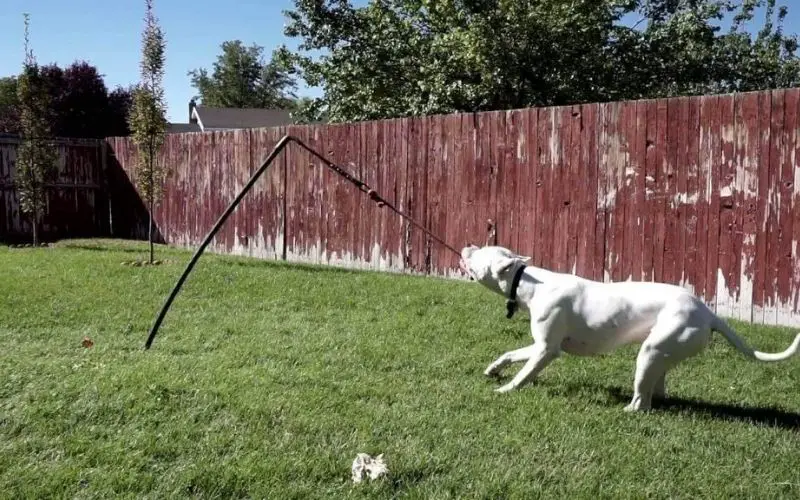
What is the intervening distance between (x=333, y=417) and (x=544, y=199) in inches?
215

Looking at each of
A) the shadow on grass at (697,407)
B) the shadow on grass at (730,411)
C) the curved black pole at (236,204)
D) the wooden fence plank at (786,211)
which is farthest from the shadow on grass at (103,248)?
the shadow on grass at (730,411)

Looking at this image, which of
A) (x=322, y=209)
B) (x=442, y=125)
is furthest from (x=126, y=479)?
(x=322, y=209)

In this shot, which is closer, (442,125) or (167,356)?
(167,356)

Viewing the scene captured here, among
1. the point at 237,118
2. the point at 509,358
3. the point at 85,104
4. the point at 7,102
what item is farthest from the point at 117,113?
the point at 509,358

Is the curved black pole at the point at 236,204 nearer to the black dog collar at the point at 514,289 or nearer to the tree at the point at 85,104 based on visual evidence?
the black dog collar at the point at 514,289

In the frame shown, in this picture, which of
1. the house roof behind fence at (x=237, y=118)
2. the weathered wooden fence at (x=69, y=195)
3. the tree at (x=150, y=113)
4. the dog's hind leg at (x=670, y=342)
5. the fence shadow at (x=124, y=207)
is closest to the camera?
the dog's hind leg at (x=670, y=342)

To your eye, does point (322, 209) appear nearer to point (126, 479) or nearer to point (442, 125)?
point (442, 125)

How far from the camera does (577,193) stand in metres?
9.02

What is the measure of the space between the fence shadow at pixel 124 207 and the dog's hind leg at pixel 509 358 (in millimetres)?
11552

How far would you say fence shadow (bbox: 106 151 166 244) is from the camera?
16.1m

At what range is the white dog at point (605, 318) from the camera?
4621 mm

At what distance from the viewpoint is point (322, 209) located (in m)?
12.0

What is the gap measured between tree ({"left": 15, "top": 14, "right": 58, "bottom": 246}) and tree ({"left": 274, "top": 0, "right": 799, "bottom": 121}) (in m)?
Answer: 6.77

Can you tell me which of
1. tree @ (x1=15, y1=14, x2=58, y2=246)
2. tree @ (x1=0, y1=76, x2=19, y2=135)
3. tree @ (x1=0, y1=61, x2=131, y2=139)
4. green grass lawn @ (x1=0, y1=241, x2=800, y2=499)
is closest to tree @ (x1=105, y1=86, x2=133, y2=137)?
tree @ (x1=0, y1=61, x2=131, y2=139)
